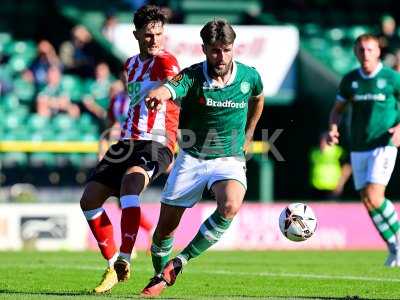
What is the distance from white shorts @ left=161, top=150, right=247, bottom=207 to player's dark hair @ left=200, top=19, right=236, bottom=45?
0.99 metres

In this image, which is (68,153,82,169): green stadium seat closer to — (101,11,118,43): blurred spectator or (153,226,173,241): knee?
(101,11,118,43): blurred spectator

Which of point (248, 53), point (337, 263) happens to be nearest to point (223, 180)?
point (337, 263)

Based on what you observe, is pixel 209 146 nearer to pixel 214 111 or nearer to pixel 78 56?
pixel 214 111

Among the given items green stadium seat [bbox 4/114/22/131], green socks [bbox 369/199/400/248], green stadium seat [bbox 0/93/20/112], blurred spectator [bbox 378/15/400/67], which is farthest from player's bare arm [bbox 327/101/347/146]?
blurred spectator [bbox 378/15/400/67]

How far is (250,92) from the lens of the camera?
363 inches

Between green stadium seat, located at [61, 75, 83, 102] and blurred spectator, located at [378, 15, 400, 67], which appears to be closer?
green stadium seat, located at [61, 75, 83, 102]

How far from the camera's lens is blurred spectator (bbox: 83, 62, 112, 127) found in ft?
71.1

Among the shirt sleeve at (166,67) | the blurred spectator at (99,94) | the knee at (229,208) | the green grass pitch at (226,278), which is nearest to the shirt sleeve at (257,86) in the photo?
the shirt sleeve at (166,67)

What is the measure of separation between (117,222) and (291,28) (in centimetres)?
696

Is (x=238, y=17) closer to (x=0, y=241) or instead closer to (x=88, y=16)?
(x=88, y=16)

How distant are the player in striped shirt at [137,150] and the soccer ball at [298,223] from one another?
46.1 inches

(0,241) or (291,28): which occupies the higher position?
(291,28)

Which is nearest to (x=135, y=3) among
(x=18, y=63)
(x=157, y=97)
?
(x=18, y=63)

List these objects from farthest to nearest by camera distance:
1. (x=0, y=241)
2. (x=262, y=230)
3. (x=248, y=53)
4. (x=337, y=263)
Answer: (x=248, y=53), (x=262, y=230), (x=0, y=241), (x=337, y=263)
